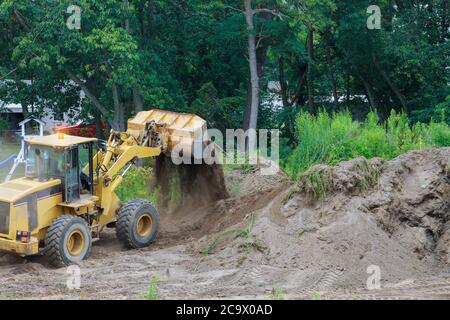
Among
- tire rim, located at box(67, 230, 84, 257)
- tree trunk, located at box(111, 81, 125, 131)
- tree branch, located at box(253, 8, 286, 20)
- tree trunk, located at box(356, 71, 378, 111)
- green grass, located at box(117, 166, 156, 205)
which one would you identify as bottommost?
tire rim, located at box(67, 230, 84, 257)

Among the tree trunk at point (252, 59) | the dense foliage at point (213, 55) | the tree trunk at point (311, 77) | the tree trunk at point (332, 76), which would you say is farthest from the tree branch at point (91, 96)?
the tree trunk at point (332, 76)

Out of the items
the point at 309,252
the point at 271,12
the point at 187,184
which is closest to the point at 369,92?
the point at 271,12

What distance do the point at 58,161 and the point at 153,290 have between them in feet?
11.6

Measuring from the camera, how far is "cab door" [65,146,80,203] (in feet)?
45.3

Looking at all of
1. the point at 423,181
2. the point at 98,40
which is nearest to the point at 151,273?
the point at 423,181

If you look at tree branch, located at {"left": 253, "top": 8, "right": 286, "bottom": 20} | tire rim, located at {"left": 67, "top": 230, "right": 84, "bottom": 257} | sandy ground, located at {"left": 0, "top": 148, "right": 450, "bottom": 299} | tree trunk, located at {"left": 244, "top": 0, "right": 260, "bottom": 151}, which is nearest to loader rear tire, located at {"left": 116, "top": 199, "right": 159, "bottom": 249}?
sandy ground, located at {"left": 0, "top": 148, "right": 450, "bottom": 299}

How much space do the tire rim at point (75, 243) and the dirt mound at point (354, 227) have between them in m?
2.24

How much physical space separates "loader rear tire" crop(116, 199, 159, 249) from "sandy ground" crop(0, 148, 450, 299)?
0.23 meters

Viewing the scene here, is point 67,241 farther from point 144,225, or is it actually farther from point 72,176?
point 144,225

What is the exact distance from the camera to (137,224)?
15094 mm

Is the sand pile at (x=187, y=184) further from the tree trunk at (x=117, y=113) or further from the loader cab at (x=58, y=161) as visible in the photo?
the tree trunk at (x=117, y=113)

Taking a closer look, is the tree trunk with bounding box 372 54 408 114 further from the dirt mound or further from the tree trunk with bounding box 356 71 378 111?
the dirt mound

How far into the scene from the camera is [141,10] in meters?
26.0
